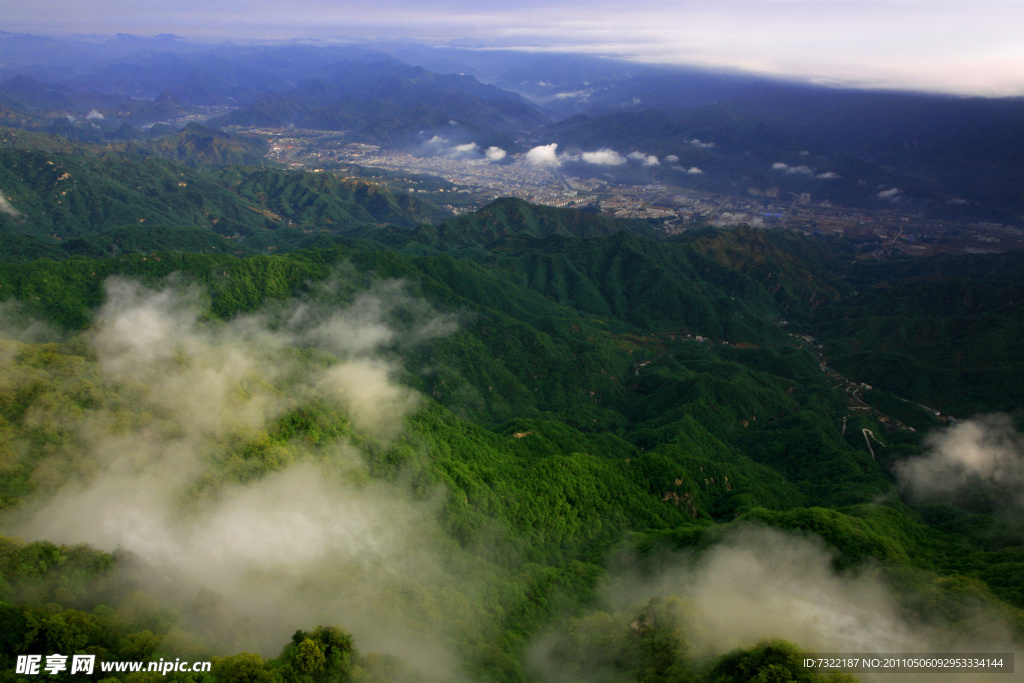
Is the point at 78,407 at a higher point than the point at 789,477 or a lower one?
higher

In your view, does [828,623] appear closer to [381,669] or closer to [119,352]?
[381,669]

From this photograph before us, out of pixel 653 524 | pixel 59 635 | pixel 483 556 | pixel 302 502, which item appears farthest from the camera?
pixel 653 524

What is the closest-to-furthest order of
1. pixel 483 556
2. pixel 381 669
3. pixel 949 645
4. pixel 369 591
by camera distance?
pixel 381 669 → pixel 949 645 → pixel 369 591 → pixel 483 556

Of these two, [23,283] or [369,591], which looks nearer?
[369,591]

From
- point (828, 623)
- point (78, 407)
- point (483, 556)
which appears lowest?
point (483, 556)

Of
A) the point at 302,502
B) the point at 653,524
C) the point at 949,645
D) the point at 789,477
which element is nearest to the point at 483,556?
the point at 302,502

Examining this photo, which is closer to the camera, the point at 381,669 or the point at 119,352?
the point at 381,669

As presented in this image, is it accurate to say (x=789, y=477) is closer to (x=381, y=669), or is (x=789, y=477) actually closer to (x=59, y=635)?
(x=381, y=669)

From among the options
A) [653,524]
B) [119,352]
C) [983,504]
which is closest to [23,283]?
[119,352]

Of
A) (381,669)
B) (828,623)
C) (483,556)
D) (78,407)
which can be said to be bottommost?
(483,556)
